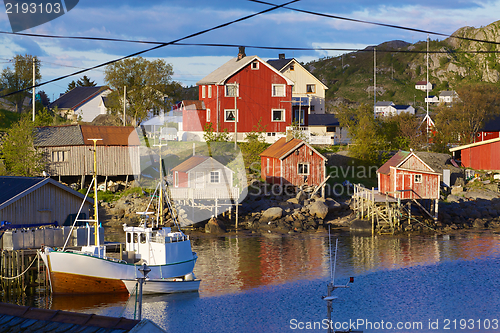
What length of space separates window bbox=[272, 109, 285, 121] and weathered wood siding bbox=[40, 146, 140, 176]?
1842 centimetres

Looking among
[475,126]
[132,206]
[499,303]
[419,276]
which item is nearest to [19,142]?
[132,206]

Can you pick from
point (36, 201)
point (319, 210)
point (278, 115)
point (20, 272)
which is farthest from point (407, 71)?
point (20, 272)

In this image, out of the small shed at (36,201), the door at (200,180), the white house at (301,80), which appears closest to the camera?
the small shed at (36,201)

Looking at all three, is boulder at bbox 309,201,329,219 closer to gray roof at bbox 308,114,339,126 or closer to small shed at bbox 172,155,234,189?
small shed at bbox 172,155,234,189

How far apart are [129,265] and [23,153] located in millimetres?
27152

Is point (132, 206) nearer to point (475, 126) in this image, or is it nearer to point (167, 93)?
point (167, 93)

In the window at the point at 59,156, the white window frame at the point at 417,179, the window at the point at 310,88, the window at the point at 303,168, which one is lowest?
the white window frame at the point at 417,179

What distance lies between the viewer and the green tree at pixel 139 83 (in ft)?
219

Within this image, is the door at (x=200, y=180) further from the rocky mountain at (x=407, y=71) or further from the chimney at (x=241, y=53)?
the rocky mountain at (x=407, y=71)

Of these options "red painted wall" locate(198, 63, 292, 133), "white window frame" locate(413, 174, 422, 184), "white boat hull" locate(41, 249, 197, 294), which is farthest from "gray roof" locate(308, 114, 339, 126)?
"white boat hull" locate(41, 249, 197, 294)

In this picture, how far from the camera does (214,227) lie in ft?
140

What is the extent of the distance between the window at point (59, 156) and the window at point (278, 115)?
24.8m

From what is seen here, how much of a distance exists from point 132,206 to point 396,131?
37004 mm

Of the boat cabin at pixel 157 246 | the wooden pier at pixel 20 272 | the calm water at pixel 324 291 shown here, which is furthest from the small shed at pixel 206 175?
the wooden pier at pixel 20 272
